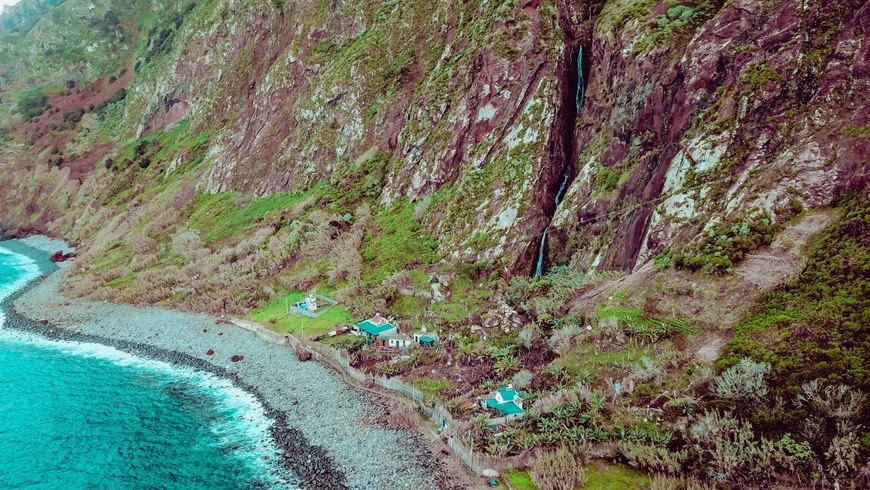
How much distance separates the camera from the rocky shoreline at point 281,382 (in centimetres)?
2530

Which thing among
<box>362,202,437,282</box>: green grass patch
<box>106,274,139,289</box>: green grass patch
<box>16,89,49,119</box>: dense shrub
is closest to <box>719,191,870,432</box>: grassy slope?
<box>362,202,437,282</box>: green grass patch

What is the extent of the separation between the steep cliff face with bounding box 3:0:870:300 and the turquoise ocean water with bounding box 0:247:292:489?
67.7ft

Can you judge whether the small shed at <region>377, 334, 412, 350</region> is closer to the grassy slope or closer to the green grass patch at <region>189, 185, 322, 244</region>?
the grassy slope

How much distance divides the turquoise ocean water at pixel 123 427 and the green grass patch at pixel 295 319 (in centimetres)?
695

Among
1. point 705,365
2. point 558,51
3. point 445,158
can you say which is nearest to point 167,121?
point 445,158

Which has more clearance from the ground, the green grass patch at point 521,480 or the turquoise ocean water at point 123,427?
the green grass patch at point 521,480

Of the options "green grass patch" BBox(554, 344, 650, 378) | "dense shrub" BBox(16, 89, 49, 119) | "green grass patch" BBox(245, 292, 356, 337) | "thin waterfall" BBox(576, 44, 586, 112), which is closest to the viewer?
"green grass patch" BBox(554, 344, 650, 378)

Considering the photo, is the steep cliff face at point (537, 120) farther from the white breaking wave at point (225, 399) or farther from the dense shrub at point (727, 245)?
the white breaking wave at point (225, 399)

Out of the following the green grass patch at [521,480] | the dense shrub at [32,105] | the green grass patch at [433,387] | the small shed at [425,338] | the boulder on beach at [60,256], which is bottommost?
the green grass patch at [521,480]

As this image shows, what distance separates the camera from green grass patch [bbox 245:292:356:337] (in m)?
41.8

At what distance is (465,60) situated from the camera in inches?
2168

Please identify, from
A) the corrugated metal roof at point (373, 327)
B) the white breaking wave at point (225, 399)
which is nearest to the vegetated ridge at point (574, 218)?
the corrugated metal roof at point (373, 327)

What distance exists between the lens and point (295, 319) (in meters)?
44.3

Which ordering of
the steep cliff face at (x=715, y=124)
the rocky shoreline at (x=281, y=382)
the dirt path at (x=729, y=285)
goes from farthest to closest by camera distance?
1. the steep cliff face at (x=715, y=124)
2. the rocky shoreline at (x=281, y=382)
3. the dirt path at (x=729, y=285)
